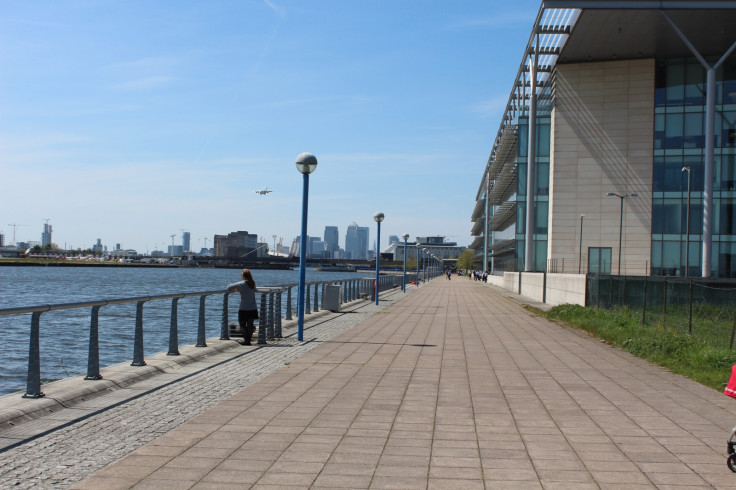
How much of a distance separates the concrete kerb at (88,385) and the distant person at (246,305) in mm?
917

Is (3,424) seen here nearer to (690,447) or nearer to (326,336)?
(690,447)

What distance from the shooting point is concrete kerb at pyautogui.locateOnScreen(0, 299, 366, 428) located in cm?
662

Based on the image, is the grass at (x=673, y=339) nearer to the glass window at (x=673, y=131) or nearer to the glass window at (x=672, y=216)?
the glass window at (x=672, y=216)

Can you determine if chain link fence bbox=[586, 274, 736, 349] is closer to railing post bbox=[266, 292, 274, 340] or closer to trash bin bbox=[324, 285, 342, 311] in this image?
railing post bbox=[266, 292, 274, 340]

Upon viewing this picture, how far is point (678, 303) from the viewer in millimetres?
17984

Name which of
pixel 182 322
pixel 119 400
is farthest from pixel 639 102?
pixel 119 400

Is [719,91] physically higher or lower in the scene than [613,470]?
higher

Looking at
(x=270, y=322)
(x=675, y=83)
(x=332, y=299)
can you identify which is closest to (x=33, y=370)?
(x=270, y=322)

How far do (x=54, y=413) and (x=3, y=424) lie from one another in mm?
712

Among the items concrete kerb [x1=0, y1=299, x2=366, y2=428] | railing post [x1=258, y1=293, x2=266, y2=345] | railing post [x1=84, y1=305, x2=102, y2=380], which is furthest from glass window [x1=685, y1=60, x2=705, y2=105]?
railing post [x1=84, y1=305, x2=102, y2=380]

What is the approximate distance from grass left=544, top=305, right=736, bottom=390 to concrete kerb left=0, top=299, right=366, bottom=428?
7.22 metres

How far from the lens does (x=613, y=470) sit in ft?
17.9

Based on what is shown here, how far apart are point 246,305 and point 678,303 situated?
1130 cm

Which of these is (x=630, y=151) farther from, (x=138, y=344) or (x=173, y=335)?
(x=138, y=344)
